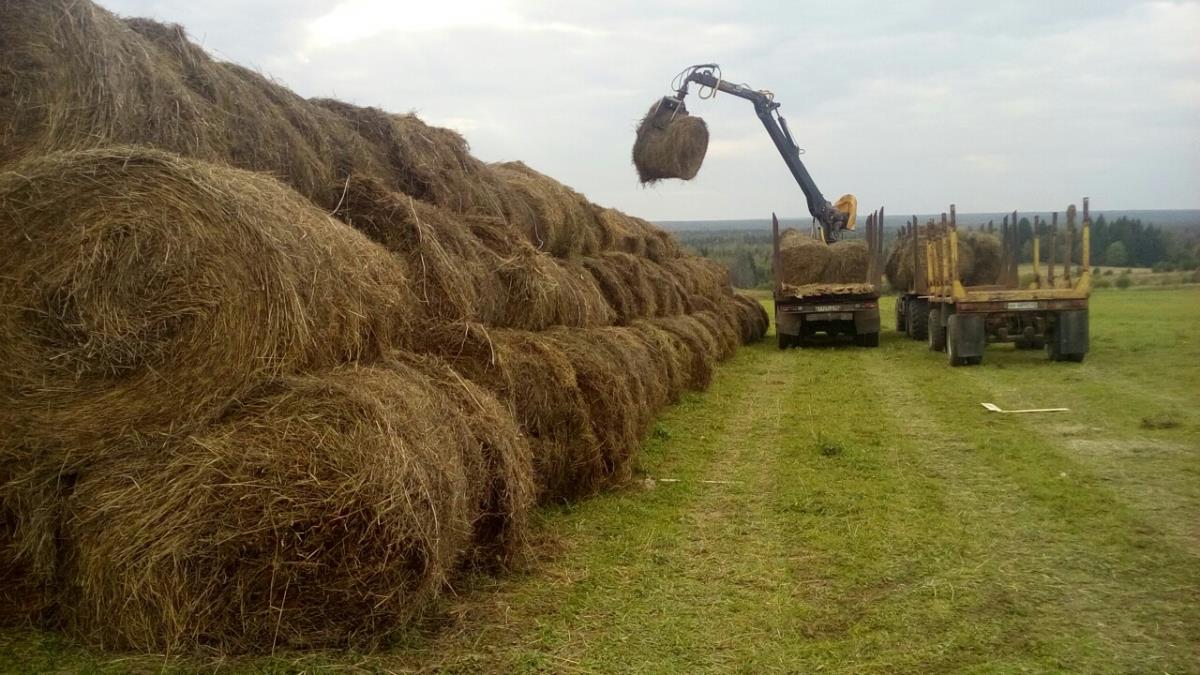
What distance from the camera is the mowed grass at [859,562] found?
4.25m

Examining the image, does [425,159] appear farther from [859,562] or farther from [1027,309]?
[1027,309]

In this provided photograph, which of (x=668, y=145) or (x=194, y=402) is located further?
(x=668, y=145)

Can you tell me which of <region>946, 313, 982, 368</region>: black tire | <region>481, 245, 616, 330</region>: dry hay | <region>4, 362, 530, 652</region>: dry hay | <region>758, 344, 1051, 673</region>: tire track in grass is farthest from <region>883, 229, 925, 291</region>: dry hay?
<region>4, 362, 530, 652</region>: dry hay

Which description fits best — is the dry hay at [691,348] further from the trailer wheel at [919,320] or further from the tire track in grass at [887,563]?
the trailer wheel at [919,320]

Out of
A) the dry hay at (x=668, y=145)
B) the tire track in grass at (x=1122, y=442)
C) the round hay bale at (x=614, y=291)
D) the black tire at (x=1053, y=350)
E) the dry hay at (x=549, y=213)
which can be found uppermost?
the dry hay at (x=668, y=145)

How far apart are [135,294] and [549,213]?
22.8 ft

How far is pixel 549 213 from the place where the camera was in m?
11.0

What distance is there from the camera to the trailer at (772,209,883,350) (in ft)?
59.2

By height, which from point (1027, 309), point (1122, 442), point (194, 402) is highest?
point (194, 402)

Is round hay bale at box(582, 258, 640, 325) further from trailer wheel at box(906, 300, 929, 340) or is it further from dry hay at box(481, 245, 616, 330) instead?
trailer wheel at box(906, 300, 929, 340)

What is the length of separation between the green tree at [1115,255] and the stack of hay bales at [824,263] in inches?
183

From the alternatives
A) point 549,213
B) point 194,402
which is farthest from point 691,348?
→ point 194,402

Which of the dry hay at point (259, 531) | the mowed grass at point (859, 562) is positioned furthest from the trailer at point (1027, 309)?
the dry hay at point (259, 531)

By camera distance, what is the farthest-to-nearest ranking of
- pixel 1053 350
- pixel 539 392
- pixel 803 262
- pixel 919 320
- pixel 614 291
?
1. pixel 919 320
2. pixel 803 262
3. pixel 1053 350
4. pixel 614 291
5. pixel 539 392
